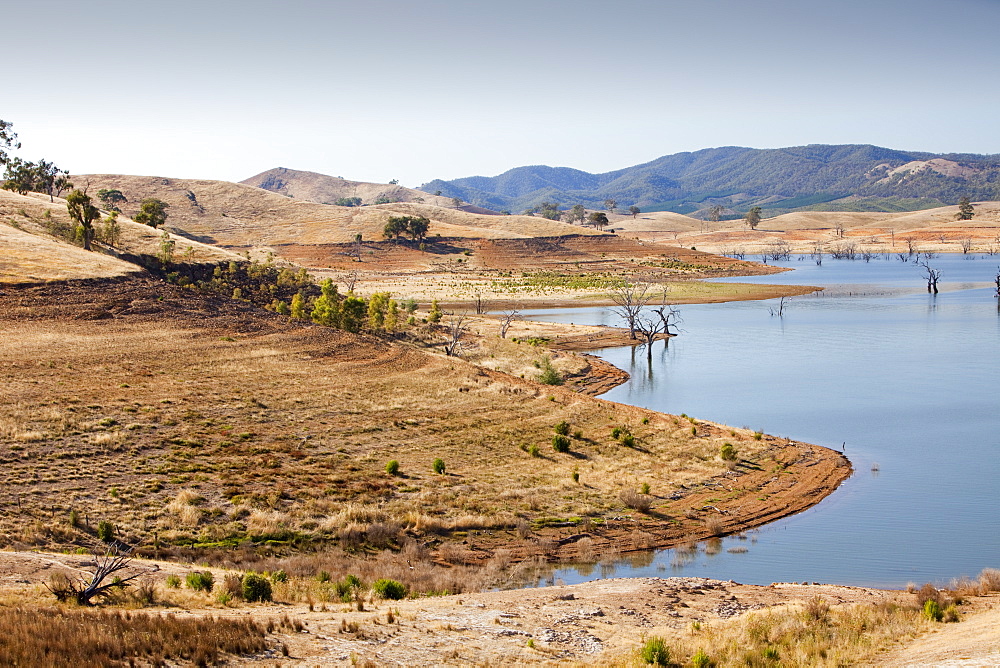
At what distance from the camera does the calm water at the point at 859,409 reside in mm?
26703

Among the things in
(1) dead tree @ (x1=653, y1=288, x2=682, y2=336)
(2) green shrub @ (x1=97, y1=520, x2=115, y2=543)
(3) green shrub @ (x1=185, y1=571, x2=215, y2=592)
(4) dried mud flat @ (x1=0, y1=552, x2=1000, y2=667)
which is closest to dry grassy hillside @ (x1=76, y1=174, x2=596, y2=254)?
(1) dead tree @ (x1=653, y1=288, x2=682, y2=336)

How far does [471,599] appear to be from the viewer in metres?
20.5

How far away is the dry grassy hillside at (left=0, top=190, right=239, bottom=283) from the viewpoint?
56344mm

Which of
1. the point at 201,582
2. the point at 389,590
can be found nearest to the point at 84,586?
the point at 201,582

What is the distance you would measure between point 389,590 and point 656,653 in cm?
771

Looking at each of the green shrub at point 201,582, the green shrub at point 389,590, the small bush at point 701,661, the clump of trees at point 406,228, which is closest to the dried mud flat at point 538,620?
the green shrub at point 389,590

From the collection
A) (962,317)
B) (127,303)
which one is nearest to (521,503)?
(127,303)

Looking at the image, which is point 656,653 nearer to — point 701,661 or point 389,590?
point 701,661

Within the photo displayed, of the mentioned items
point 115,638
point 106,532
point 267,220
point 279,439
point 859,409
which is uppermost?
point 267,220

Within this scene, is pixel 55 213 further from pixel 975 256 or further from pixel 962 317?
pixel 975 256

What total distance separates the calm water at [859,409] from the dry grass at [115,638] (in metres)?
12.2

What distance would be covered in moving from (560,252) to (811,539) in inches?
5322

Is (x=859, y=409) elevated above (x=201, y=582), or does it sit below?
below

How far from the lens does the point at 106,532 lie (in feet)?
80.2
